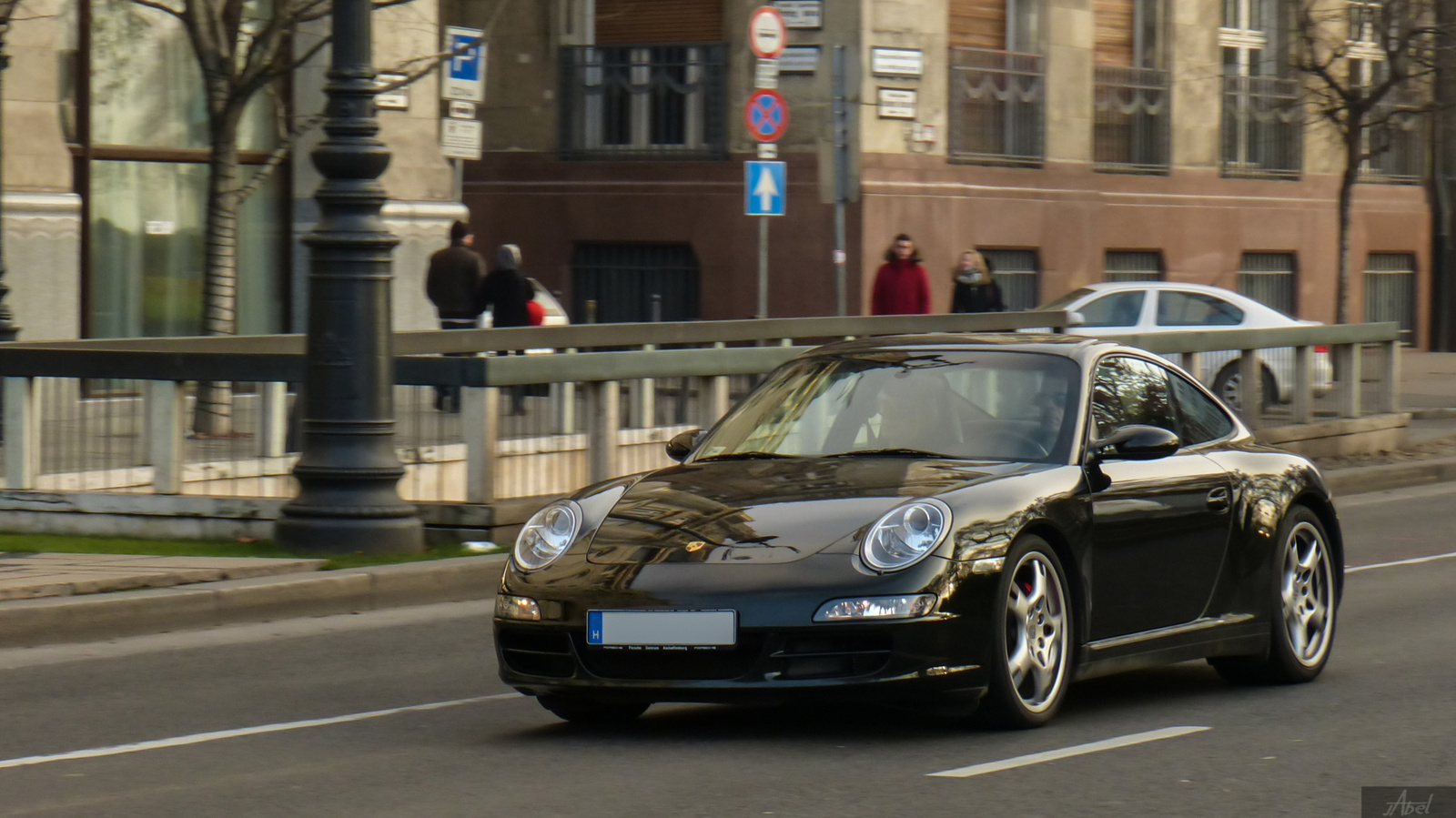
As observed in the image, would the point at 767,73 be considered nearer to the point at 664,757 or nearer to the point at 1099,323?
the point at 1099,323

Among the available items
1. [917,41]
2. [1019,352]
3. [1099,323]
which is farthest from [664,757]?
[917,41]

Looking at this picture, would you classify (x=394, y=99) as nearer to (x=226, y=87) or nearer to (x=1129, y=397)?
(x=226, y=87)

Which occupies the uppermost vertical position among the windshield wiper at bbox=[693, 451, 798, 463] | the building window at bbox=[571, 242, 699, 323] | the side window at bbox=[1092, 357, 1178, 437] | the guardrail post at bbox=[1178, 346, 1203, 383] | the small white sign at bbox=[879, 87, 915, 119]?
the small white sign at bbox=[879, 87, 915, 119]

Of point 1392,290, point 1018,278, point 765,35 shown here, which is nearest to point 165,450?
point 765,35

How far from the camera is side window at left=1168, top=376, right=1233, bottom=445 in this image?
8.20m

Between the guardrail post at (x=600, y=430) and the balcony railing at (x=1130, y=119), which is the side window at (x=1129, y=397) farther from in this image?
the balcony railing at (x=1130, y=119)

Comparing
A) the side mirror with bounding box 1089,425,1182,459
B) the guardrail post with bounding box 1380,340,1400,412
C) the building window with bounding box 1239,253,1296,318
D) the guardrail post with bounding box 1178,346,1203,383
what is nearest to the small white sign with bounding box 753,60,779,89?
the guardrail post with bounding box 1178,346,1203,383

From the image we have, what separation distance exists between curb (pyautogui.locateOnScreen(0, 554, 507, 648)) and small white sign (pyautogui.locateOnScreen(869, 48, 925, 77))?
604 inches

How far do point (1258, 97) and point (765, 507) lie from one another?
26.9 meters

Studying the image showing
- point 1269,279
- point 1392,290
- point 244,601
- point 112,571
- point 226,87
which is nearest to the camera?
point 244,601

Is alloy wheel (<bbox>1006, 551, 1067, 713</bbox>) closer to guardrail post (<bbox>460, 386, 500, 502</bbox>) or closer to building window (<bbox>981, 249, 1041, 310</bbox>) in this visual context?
guardrail post (<bbox>460, 386, 500, 502</bbox>)

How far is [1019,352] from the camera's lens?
7875 millimetres

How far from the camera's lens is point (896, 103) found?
2622 cm

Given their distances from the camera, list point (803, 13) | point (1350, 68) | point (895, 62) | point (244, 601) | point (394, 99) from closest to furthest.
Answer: point (244, 601) → point (394, 99) → point (803, 13) → point (895, 62) → point (1350, 68)
